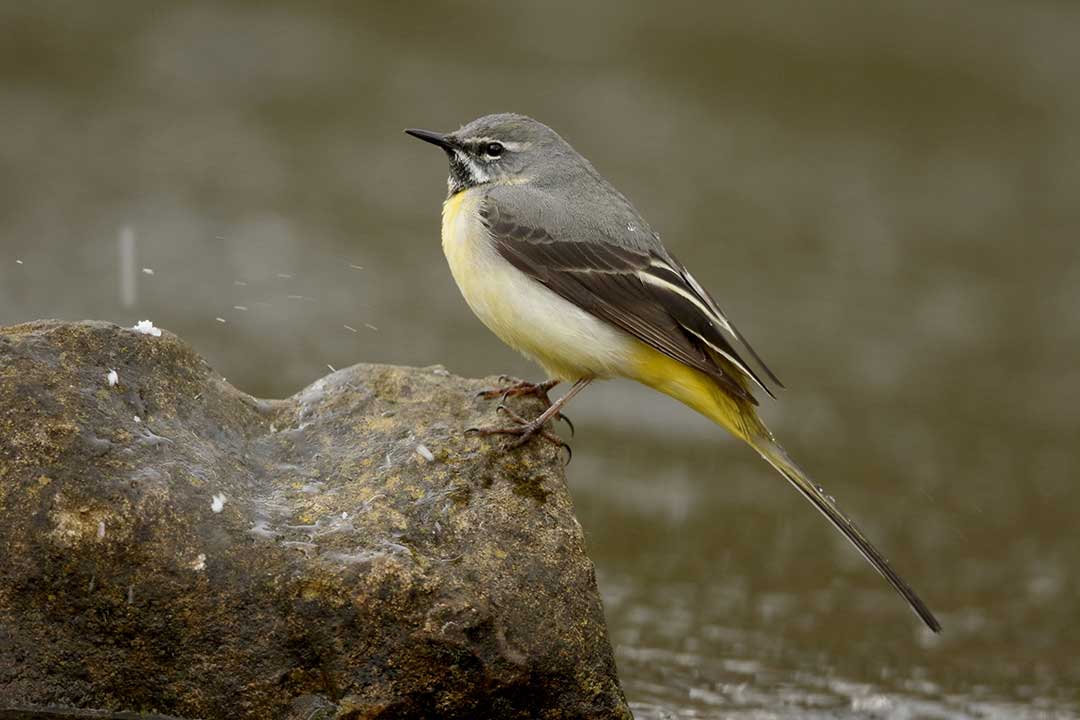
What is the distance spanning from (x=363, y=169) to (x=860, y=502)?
7030 millimetres

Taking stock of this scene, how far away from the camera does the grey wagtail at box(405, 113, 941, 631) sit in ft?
22.7

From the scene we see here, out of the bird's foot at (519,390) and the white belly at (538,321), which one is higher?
the white belly at (538,321)

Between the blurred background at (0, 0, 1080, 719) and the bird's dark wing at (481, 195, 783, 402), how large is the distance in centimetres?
182

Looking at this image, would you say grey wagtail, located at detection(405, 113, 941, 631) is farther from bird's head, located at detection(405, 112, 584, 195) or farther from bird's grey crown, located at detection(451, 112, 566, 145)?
bird's grey crown, located at detection(451, 112, 566, 145)

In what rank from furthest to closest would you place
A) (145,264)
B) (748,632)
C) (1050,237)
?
(1050,237) → (145,264) → (748,632)

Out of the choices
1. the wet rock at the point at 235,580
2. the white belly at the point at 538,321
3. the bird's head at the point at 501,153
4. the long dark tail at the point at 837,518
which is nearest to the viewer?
the wet rock at the point at 235,580

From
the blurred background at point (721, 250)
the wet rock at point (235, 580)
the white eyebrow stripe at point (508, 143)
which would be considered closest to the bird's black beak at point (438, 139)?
the white eyebrow stripe at point (508, 143)

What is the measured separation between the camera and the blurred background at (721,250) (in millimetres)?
9664

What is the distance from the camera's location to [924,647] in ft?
29.5

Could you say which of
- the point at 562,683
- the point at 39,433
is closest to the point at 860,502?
the point at 562,683

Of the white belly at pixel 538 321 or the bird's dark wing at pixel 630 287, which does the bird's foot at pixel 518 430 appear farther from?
the bird's dark wing at pixel 630 287

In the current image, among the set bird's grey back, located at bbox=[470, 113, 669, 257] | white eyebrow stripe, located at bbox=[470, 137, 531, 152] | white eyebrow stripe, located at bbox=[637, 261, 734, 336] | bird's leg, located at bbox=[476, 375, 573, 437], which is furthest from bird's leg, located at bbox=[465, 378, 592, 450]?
white eyebrow stripe, located at bbox=[470, 137, 531, 152]

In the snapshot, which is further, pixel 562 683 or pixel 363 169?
pixel 363 169

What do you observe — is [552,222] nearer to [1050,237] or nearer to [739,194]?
[739,194]
